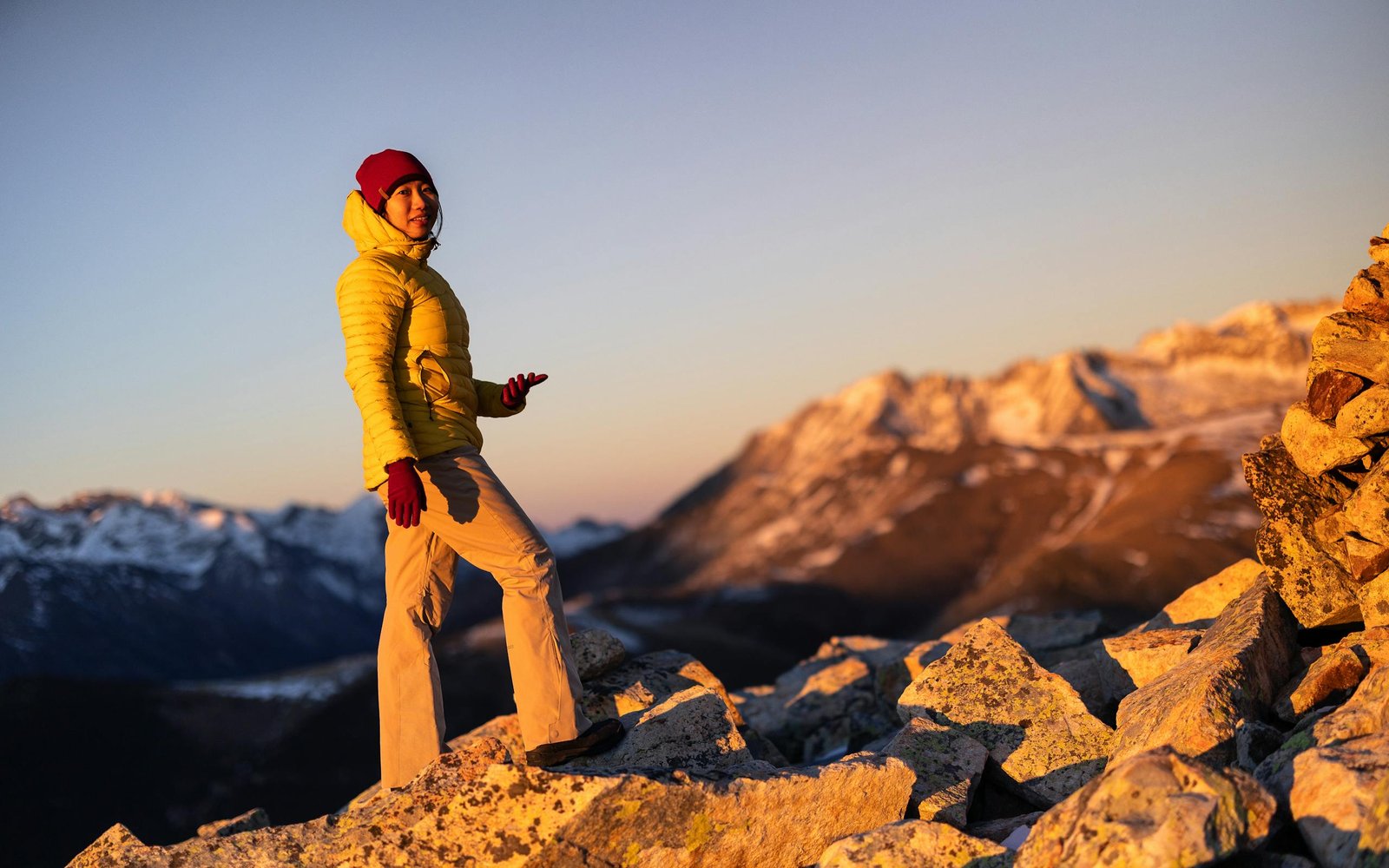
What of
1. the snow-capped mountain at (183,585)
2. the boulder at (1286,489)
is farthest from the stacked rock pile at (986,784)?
the snow-capped mountain at (183,585)

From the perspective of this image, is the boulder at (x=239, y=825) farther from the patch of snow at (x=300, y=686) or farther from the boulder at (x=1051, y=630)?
the patch of snow at (x=300, y=686)

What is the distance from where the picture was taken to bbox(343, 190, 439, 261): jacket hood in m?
5.88

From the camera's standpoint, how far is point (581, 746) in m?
5.78

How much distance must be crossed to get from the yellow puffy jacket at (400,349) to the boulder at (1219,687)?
3530 millimetres

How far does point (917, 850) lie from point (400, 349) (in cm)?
326

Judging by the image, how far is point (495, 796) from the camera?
468 cm

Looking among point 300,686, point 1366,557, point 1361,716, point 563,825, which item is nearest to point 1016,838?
point 1361,716

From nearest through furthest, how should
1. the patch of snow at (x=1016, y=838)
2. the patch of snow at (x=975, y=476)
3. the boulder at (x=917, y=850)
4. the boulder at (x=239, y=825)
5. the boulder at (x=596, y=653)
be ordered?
the boulder at (x=917, y=850)
the patch of snow at (x=1016, y=838)
the boulder at (x=239, y=825)
the boulder at (x=596, y=653)
the patch of snow at (x=975, y=476)

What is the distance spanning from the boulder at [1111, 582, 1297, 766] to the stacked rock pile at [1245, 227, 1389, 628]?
0.71ft

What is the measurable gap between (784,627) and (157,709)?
29.9 metres

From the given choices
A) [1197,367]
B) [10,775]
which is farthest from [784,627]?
[1197,367]

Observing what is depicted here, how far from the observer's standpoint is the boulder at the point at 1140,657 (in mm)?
7023

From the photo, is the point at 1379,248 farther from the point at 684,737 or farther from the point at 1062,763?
the point at 684,737

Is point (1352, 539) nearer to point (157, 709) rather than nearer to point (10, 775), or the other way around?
point (10, 775)
